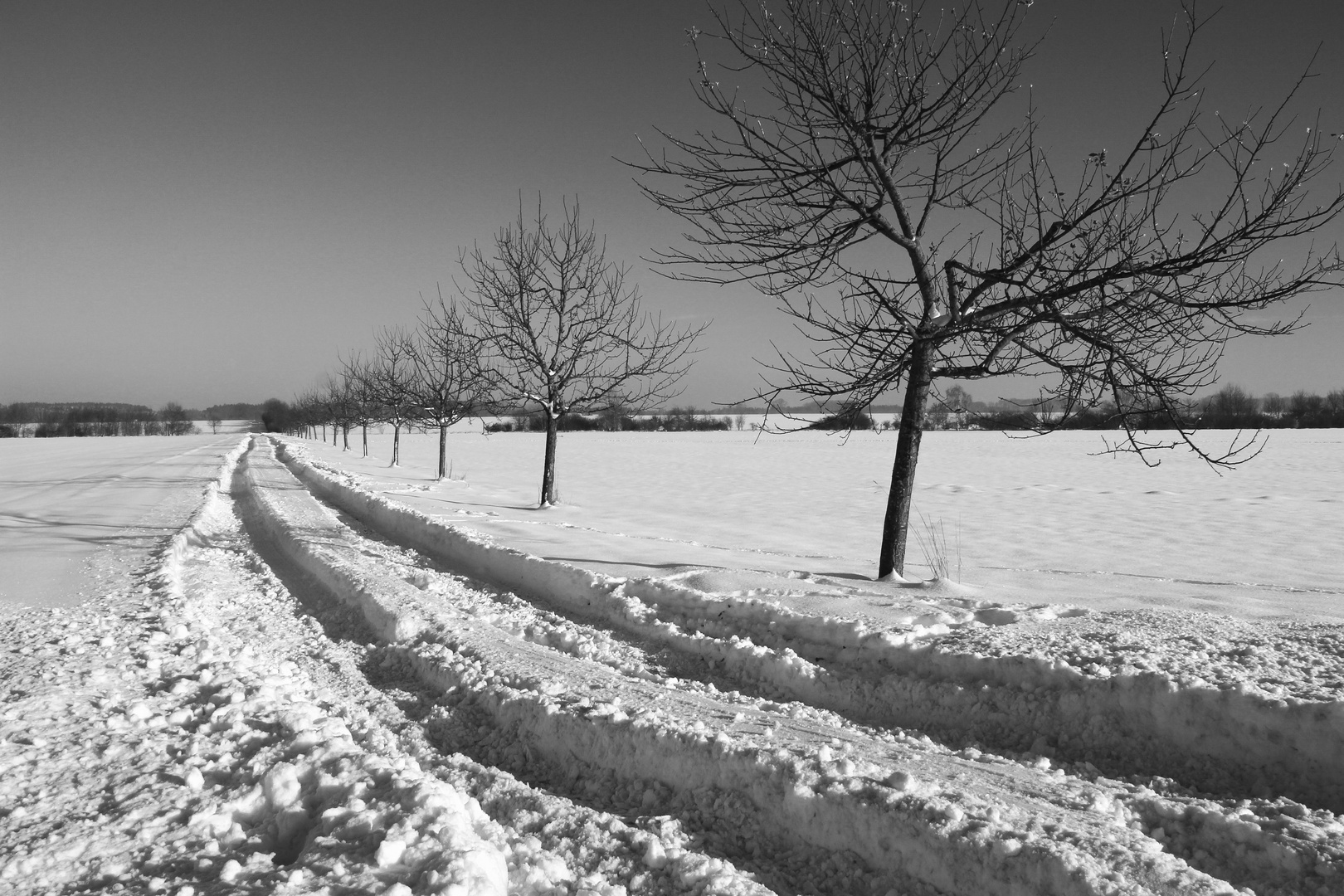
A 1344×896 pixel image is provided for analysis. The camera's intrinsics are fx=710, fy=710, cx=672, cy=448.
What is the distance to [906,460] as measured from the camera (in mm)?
7020

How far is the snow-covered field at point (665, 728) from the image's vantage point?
2639mm

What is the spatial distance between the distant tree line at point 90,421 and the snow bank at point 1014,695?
5116 inches

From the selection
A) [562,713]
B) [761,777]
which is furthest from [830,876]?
[562,713]

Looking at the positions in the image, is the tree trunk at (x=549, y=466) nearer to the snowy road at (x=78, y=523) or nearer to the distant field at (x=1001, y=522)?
the distant field at (x=1001, y=522)

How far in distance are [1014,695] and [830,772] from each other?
1.54m

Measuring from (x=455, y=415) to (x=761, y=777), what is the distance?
22.4m

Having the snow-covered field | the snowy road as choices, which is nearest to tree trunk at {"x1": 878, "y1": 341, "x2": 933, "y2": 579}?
the snow-covered field

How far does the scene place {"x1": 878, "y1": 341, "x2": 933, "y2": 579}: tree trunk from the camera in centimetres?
680

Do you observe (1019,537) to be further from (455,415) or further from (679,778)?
(455,415)

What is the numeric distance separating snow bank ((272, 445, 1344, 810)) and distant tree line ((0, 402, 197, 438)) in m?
130

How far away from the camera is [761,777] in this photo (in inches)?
125

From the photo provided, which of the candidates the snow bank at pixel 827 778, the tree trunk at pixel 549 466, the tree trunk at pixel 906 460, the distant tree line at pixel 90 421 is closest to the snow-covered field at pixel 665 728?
the snow bank at pixel 827 778

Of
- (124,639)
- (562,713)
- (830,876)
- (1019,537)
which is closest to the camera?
(830,876)

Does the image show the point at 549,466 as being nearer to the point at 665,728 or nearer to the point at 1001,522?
the point at 1001,522
